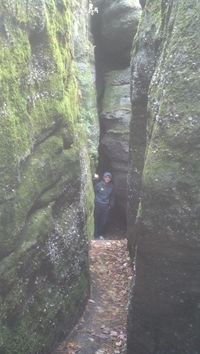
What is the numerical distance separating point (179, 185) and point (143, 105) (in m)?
3.71

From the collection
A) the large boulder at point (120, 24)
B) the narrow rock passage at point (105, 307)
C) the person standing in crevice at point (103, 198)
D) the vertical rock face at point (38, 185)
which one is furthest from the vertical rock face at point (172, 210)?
the large boulder at point (120, 24)

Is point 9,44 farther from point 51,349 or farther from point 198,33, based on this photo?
point 51,349

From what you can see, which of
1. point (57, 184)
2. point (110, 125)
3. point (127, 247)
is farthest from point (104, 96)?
point (57, 184)

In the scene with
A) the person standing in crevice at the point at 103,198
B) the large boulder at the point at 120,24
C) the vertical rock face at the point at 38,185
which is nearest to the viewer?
the vertical rock face at the point at 38,185

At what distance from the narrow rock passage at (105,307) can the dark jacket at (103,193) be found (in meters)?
3.63

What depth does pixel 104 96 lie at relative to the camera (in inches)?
779

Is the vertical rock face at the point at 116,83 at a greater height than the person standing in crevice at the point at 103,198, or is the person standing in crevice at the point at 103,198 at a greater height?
the vertical rock face at the point at 116,83

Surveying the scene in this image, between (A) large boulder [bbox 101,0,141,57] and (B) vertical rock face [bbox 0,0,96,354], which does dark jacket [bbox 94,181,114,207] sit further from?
(A) large boulder [bbox 101,0,141,57]

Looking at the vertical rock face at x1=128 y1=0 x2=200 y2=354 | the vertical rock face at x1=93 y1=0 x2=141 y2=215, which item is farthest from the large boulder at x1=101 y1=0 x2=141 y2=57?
the vertical rock face at x1=128 y1=0 x2=200 y2=354

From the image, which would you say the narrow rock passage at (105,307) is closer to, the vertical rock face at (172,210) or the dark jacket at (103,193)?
the vertical rock face at (172,210)

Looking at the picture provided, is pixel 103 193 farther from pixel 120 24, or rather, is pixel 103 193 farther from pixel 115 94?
pixel 120 24

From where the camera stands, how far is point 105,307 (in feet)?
30.3

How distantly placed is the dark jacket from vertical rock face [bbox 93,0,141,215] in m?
2.26

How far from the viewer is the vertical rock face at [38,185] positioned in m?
6.41
